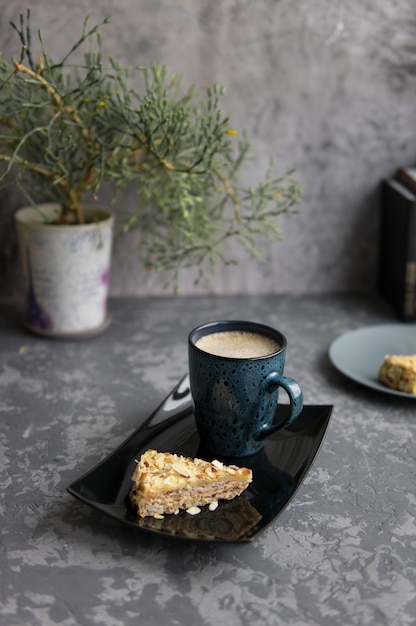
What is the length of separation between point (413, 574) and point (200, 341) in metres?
0.31

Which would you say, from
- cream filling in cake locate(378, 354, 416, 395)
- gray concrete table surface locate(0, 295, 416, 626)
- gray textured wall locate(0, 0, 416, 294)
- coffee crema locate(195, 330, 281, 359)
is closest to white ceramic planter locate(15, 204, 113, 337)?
gray concrete table surface locate(0, 295, 416, 626)

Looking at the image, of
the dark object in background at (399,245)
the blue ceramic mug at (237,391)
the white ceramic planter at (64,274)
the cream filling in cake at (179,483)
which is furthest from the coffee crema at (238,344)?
the dark object in background at (399,245)

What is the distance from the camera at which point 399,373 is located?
2.99 ft

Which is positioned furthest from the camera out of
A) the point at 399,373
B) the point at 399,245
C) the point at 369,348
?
the point at 399,245

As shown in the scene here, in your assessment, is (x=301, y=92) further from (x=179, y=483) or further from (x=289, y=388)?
(x=179, y=483)

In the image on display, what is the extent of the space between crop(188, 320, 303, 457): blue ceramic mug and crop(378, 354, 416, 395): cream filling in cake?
0.18 meters

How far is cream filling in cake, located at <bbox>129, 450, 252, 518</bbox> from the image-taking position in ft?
2.18

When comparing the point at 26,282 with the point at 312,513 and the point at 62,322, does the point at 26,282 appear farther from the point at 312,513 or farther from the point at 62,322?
the point at 312,513

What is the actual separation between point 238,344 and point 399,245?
1.51ft

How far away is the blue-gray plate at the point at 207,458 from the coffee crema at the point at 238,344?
93 millimetres

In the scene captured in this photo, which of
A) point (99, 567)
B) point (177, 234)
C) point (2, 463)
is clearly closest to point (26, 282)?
point (177, 234)

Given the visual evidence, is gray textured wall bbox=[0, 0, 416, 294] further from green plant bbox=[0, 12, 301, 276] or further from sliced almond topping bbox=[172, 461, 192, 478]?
sliced almond topping bbox=[172, 461, 192, 478]

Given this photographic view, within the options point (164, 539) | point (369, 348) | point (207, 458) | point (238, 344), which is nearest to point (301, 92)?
point (369, 348)

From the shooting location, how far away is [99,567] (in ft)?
2.08
